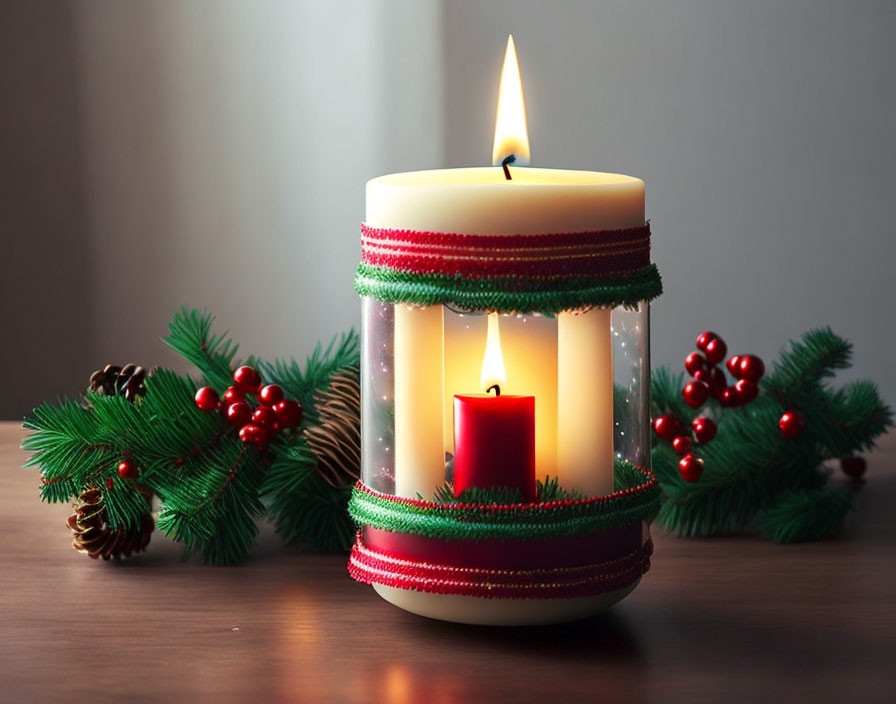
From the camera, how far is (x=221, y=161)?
5.94 ft

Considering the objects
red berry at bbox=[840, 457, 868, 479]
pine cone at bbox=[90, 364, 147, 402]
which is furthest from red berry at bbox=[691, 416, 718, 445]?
pine cone at bbox=[90, 364, 147, 402]

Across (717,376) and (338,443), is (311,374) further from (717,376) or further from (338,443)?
(717,376)

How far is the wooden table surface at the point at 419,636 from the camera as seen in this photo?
0.45 meters

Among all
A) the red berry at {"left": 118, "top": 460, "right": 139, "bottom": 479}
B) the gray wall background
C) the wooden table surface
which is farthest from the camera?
the gray wall background

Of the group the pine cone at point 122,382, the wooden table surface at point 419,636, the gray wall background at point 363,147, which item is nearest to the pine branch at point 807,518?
the wooden table surface at point 419,636

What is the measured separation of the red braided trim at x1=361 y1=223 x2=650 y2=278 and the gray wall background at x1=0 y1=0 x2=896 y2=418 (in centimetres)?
120

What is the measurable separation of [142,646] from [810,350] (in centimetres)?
45

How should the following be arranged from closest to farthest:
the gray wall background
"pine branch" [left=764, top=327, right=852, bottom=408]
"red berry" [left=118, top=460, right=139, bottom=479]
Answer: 1. "red berry" [left=118, top=460, right=139, bottom=479]
2. "pine branch" [left=764, top=327, right=852, bottom=408]
3. the gray wall background

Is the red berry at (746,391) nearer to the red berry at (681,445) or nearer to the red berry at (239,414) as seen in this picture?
the red berry at (681,445)

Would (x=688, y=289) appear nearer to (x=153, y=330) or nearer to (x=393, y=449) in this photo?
(x=153, y=330)

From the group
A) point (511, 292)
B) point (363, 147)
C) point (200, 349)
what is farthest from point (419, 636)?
point (363, 147)

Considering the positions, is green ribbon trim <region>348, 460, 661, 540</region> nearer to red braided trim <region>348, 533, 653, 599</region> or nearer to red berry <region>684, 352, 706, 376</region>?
red braided trim <region>348, 533, 653, 599</region>

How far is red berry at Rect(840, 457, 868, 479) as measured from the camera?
747mm

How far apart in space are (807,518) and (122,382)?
0.41 metres
